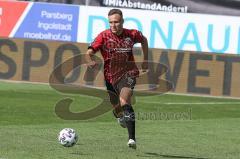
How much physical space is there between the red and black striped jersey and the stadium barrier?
1117cm

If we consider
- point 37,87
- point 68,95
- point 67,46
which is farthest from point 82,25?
point 68,95

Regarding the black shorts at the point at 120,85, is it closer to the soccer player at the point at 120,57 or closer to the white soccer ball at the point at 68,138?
the soccer player at the point at 120,57

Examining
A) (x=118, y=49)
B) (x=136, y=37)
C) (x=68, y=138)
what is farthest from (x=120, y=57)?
(x=68, y=138)

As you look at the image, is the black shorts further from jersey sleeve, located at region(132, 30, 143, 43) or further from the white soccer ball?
the white soccer ball

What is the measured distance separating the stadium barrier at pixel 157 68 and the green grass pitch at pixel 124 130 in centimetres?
75

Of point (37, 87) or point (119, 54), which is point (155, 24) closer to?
point (37, 87)

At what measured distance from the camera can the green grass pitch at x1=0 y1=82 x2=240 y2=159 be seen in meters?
11.4

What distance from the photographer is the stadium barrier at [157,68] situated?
77.1 ft

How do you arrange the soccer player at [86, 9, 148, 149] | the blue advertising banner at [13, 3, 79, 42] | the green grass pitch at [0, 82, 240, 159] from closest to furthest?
the green grass pitch at [0, 82, 240, 159]
the soccer player at [86, 9, 148, 149]
the blue advertising banner at [13, 3, 79, 42]

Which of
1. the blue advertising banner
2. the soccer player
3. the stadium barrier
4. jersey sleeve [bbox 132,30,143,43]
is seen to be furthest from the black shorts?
the blue advertising banner

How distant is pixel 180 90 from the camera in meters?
24.0

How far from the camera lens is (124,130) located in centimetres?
1480

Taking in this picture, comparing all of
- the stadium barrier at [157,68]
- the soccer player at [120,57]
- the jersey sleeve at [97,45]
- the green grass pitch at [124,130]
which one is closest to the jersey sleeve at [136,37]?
the soccer player at [120,57]

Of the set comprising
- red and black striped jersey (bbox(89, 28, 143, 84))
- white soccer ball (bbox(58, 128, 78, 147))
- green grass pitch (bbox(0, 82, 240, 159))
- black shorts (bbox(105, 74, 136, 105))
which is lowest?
green grass pitch (bbox(0, 82, 240, 159))
